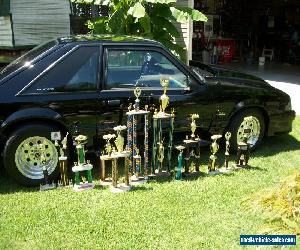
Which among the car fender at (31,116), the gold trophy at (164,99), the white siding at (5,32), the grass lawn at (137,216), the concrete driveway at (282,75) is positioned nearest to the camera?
the grass lawn at (137,216)

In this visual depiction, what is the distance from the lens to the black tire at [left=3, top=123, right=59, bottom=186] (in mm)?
4480

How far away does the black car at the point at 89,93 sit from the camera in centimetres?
453

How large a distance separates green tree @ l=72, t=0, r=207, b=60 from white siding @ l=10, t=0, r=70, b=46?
4877 millimetres

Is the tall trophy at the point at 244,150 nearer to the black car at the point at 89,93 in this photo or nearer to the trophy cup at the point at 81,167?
the black car at the point at 89,93

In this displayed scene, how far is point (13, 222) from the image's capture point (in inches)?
157

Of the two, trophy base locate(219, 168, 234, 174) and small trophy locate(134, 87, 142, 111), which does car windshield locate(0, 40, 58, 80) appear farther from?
trophy base locate(219, 168, 234, 174)

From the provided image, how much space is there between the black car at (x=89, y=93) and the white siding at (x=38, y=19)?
8.42m

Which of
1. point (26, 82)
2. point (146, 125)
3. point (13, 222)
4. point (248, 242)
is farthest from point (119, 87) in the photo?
point (248, 242)

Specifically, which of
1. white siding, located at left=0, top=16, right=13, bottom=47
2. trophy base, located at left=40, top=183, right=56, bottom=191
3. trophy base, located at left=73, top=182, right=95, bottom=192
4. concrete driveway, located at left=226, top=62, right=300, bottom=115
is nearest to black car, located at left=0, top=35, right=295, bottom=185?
trophy base, located at left=40, top=183, right=56, bottom=191

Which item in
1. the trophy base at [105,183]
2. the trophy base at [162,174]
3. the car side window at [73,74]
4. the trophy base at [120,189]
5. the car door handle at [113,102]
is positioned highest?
the car side window at [73,74]

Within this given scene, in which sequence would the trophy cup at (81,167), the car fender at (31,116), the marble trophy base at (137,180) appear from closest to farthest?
the car fender at (31,116) < the trophy cup at (81,167) < the marble trophy base at (137,180)

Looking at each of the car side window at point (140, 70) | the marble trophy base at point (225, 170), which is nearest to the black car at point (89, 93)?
the car side window at point (140, 70)

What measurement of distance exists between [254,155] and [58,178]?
9.67 feet

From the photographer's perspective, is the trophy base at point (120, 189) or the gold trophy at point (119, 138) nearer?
the gold trophy at point (119, 138)
